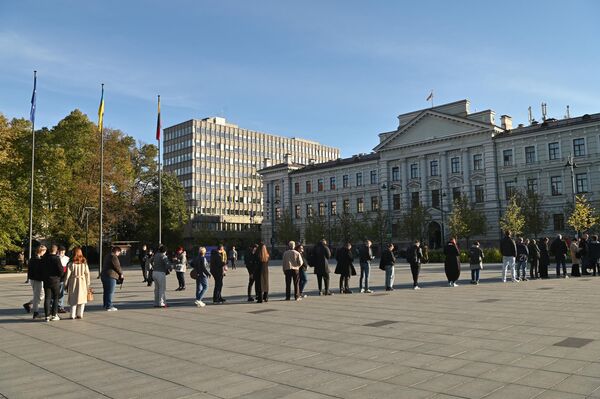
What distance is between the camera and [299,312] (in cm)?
1293

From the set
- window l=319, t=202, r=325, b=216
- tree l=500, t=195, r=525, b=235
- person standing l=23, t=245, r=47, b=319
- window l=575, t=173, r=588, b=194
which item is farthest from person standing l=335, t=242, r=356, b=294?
window l=319, t=202, r=325, b=216

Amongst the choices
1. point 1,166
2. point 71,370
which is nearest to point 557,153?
point 1,166

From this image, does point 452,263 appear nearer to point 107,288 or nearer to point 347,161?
point 107,288

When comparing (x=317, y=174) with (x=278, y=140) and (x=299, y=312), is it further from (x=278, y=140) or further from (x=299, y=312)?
(x=299, y=312)

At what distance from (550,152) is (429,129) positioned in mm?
14702

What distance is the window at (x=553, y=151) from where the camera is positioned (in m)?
54.2

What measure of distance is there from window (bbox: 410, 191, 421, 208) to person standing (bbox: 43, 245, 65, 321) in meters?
55.9

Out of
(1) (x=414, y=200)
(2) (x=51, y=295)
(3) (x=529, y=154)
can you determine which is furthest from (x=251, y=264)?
(1) (x=414, y=200)

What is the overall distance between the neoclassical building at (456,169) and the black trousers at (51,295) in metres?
50.7

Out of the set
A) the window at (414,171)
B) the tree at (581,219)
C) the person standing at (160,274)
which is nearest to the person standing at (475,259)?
the person standing at (160,274)

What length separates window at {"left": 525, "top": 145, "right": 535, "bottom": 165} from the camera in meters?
56.0

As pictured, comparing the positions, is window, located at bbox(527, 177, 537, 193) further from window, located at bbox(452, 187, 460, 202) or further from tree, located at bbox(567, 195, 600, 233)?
tree, located at bbox(567, 195, 600, 233)

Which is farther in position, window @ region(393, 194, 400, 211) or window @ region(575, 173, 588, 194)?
window @ region(393, 194, 400, 211)

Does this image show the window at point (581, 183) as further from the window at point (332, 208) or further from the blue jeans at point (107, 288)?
the blue jeans at point (107, 288)
